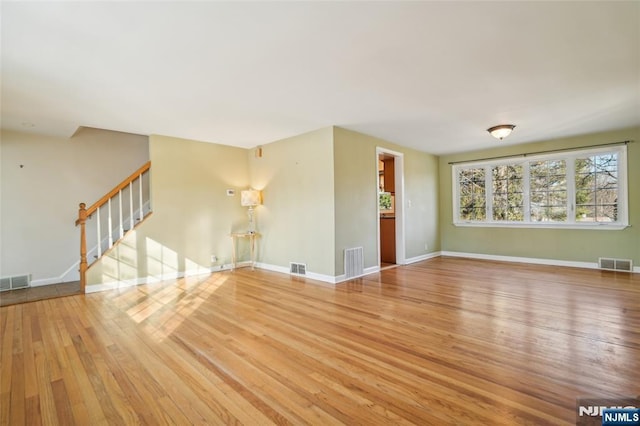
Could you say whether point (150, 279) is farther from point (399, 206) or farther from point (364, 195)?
point (399, 206)

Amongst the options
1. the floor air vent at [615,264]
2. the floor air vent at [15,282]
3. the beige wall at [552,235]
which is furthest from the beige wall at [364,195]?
the floor air vent at [15,282]

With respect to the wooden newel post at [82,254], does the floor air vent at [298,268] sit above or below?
below

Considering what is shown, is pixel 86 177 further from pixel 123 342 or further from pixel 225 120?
pixel 123 342

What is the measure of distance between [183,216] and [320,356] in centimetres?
417

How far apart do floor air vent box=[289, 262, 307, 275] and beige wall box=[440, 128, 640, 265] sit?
4279 millimetres

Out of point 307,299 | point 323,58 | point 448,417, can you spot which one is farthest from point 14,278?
point 448,417

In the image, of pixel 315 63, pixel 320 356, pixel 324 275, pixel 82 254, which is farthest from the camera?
pixel 324 275

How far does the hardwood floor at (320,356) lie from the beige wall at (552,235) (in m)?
1.66

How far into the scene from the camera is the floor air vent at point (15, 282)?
15.5 ft

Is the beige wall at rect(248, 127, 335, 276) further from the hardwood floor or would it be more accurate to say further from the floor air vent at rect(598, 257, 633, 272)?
the floor air vent at rect(598, 257, 633, 272)

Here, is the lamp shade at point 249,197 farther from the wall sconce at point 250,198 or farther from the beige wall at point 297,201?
the beige wall at point 297,201

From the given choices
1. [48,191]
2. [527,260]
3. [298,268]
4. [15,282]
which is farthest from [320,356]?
[527,260]

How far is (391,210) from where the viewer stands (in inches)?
269

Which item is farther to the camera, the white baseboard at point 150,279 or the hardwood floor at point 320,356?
the white baseboard at point 150,279
